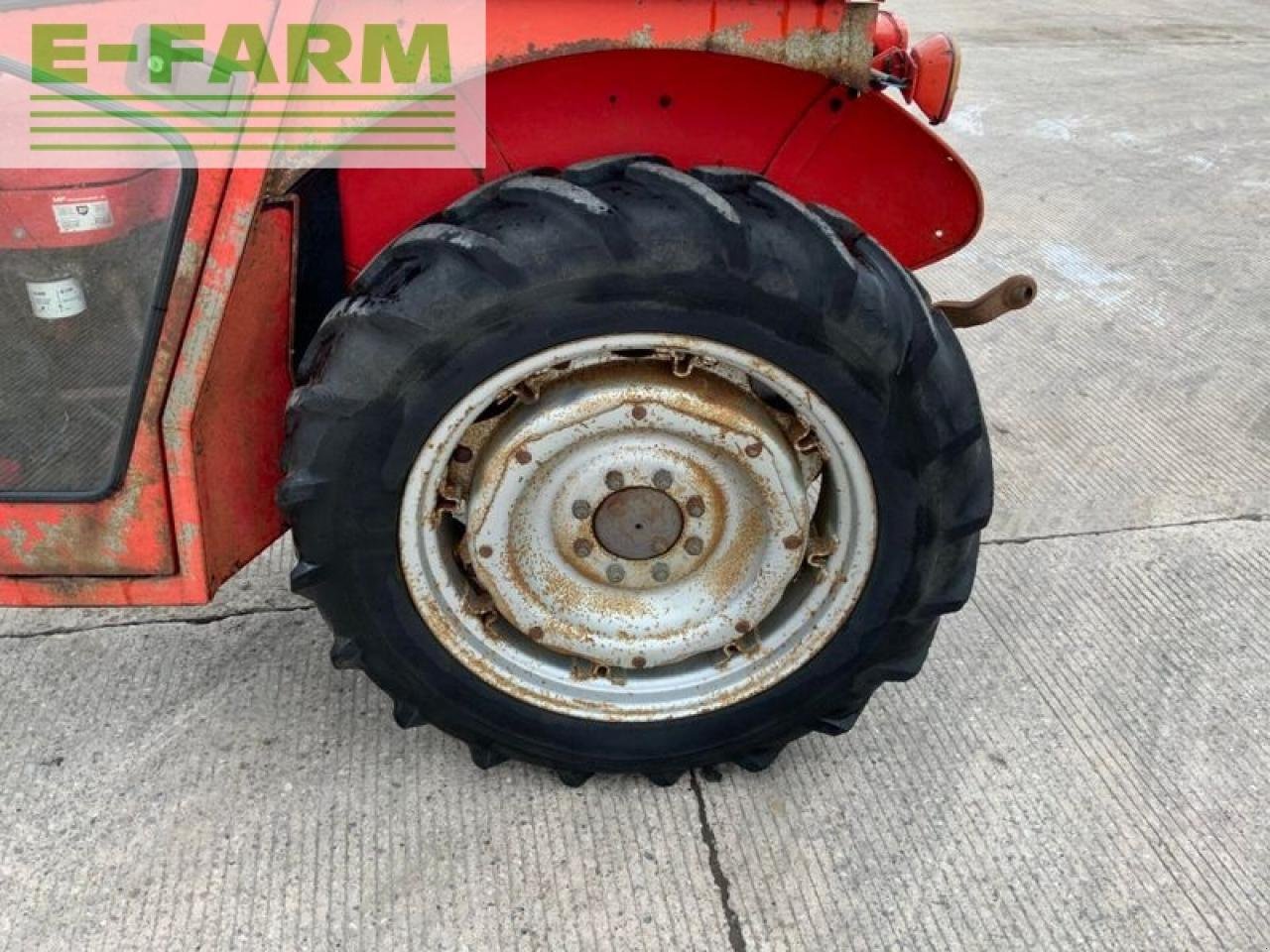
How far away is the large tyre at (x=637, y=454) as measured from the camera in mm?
1692

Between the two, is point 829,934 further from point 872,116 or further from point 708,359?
point 872,116

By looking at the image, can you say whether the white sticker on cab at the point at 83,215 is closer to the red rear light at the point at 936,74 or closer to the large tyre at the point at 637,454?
the large tyre at the point at 637,454

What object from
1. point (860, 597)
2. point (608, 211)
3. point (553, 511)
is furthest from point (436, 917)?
point (608, 211)

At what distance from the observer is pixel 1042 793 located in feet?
7.26

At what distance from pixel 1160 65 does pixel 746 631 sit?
640cm

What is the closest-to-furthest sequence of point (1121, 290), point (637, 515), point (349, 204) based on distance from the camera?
point (349, 204)
point (637, 515)
point (1121, 290)

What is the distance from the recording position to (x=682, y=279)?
1.69 meters

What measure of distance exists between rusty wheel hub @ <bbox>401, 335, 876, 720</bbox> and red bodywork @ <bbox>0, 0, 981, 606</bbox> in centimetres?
31

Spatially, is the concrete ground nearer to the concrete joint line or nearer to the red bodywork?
the concrete joint line

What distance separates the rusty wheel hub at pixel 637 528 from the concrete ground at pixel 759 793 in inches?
10.8

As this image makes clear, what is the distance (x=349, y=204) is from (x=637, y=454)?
22.6 inches

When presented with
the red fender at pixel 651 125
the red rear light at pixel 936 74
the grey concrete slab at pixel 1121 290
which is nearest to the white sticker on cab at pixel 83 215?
the red fender at pixel 651 125

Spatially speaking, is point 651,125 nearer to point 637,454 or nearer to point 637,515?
point 637,454

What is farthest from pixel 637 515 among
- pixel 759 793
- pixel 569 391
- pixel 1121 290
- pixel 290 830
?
pixel 1121 290
